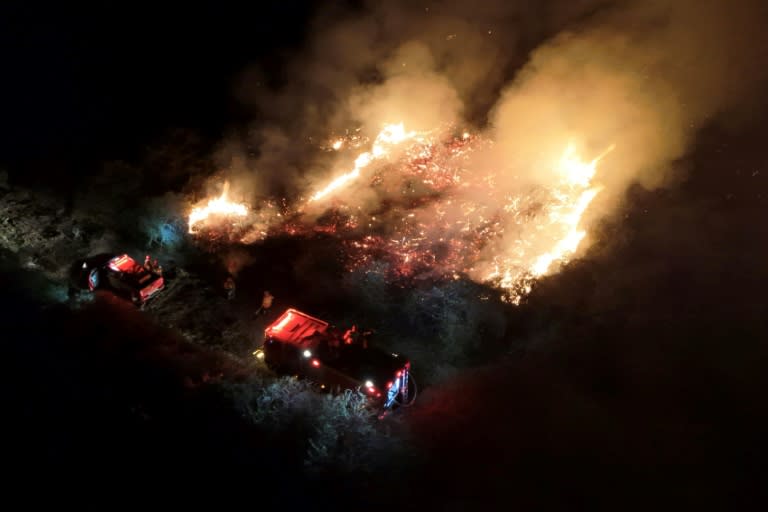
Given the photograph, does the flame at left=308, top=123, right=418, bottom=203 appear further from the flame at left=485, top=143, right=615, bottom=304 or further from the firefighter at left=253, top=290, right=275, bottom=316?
the flame at left=485, top=143, right=615, bottom=304

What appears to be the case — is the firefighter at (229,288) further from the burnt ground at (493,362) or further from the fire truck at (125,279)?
the fire truck at (125,279)

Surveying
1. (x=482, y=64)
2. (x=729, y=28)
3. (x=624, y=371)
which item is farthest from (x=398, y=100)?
(x=624, y=371)

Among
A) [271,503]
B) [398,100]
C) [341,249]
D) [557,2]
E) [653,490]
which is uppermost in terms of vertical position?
[557,2]

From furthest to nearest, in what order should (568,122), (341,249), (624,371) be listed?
(568,122) → (341,249) → (624,371)

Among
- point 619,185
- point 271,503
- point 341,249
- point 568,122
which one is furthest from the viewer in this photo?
point 568,122

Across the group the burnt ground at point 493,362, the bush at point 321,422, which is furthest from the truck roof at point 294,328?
the burnt ground at point 493,362

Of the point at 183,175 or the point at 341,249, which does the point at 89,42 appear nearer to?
the point at 183,175

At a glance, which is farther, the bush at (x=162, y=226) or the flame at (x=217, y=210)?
the flame at (x=217, y=210)
